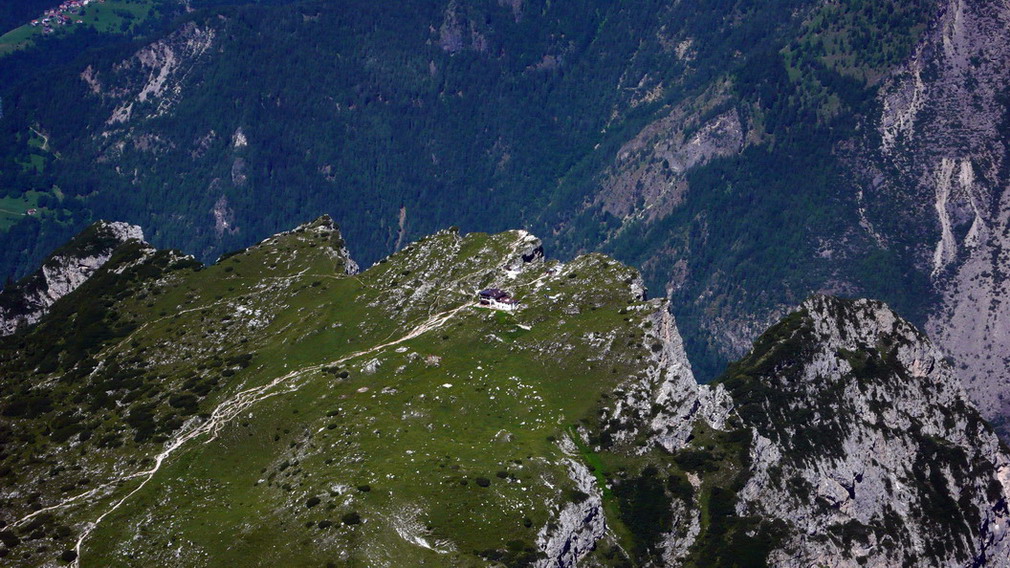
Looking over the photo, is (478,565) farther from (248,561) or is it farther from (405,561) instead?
(248,561)

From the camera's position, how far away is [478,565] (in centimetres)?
19988

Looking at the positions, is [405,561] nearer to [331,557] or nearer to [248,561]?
[331,557]

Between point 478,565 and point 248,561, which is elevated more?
point 248,561

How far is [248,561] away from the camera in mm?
199625

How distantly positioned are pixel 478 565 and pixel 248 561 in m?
34.7

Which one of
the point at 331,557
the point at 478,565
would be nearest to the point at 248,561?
the point at 331,557

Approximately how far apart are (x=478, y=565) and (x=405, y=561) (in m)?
11.0

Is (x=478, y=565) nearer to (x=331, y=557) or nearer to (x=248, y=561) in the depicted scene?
(x=331, y=557)

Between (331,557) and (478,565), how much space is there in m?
22.1

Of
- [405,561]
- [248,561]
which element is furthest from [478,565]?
[248,561]

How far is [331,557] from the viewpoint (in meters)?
198
